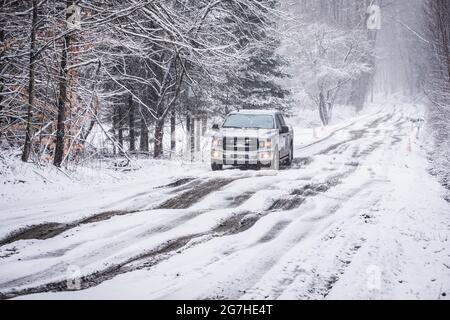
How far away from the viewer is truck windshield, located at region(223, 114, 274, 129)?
13516 millimetres

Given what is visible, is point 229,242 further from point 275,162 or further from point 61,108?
point 275,162

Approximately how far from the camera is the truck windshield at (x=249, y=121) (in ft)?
44.3

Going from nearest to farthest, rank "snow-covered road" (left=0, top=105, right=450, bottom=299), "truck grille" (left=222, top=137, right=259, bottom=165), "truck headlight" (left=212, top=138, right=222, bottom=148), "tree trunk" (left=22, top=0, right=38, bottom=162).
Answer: "snow-covered road" (left=0, top=105, right=450, bottom=299), "tree trunk" (left=22, top=0, right=38, bottom=162), "truck grille" (left=222, top=137, right=259, bottom=165), "truck headlight" (left=212, top=138, right=222, bottom=148)

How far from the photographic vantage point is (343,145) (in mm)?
21375

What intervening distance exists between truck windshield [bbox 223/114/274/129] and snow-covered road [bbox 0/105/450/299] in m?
3.62

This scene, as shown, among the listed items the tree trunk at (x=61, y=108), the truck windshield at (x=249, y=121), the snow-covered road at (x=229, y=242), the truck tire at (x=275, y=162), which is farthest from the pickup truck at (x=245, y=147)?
the tree trunk at (x=61, y=108)

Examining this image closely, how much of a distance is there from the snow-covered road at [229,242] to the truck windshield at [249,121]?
3.62m

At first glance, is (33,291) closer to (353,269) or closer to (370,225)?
(353,269)

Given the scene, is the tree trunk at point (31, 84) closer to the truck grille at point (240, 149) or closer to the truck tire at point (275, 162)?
the truck grille at point (240, 149)

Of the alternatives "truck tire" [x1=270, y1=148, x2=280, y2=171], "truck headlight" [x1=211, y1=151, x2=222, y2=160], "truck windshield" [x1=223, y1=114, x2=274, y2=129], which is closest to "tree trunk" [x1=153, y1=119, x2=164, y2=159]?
"truck windshield" [x1=223, y1=114, x2=274, y2=129]

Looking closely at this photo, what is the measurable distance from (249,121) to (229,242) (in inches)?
330

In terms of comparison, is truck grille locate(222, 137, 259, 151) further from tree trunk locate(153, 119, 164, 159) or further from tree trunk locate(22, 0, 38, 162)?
tree trunk locate(22, 0, 38, 162)
